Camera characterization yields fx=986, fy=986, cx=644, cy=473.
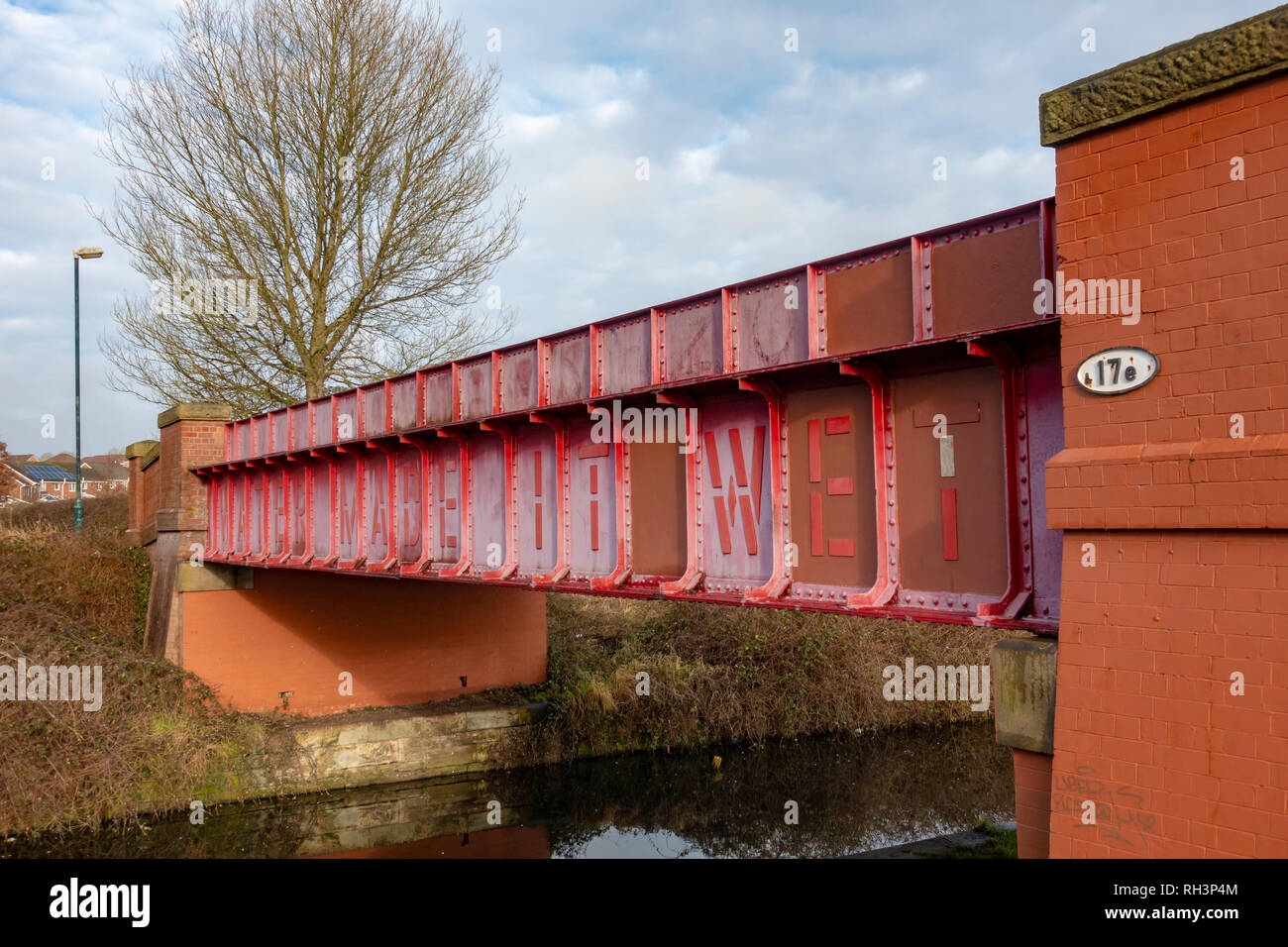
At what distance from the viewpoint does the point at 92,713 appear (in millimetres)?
14719

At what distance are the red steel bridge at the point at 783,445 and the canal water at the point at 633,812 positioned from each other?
585cm

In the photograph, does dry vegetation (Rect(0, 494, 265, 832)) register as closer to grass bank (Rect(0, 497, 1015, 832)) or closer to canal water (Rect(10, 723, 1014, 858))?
grass bank (Rect(0, 497, 1015, 832))

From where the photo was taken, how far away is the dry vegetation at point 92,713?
1380 centimetres

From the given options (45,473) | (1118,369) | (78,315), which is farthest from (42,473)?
(1118,369)

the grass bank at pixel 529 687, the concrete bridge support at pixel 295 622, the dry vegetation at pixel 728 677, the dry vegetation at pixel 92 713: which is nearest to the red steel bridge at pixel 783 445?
the dry vegetation at pixel 92 713

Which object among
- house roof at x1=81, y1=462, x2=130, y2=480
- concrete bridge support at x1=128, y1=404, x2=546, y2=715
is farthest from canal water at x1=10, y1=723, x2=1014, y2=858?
house roof at x1=81, y1=462, x2=130, y2=480

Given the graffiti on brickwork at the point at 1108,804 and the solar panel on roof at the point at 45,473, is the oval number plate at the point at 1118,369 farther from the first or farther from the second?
the solar panel on roof at the point at 45,473

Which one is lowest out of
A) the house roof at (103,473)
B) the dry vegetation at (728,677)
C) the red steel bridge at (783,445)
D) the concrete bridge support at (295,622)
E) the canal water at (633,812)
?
the canal water at (633,812)

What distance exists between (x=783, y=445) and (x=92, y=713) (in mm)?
12549

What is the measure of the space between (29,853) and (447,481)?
26.0 feet

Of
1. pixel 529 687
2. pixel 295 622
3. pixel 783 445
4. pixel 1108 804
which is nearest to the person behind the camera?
pixel 1108 804

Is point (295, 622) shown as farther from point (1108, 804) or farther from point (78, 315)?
point (1108, 804)

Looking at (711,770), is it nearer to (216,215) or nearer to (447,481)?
(447,481)

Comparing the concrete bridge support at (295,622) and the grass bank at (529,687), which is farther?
the concrete bridge support at (295,622)
